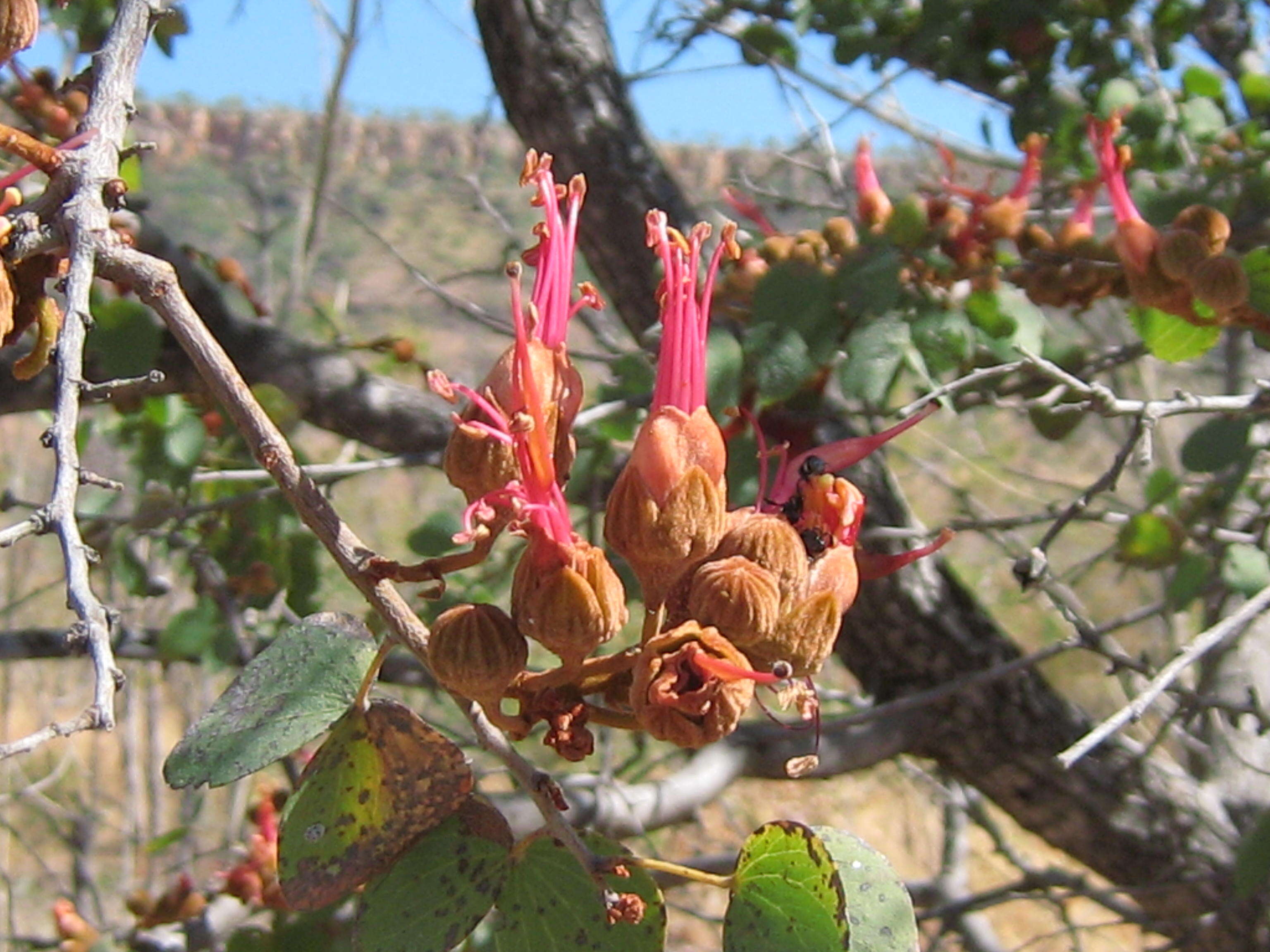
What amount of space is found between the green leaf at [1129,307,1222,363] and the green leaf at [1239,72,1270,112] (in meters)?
0.44

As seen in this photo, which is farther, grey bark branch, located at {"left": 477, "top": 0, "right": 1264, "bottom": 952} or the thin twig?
grey bark branch, located at {"left": 477, "top": 0, "right": 1264, "bottom": 952}

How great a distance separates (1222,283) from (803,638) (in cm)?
69

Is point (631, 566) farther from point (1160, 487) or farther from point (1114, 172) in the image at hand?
point (1160, 487)

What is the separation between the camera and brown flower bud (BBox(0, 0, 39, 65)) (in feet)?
2.21

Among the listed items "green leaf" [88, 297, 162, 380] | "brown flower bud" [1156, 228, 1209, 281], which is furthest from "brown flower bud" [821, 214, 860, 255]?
"green leaf" [88, 297, 162, 380]

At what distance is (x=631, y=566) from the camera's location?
70cm

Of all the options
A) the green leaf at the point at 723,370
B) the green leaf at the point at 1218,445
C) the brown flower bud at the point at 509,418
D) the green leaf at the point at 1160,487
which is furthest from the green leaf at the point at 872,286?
the brown flower bud at the point at 509,418

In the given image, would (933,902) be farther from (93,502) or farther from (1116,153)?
(93,502)

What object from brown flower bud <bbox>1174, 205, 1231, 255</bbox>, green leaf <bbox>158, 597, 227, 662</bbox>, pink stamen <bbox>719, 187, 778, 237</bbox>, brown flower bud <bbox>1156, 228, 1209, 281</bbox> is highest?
pink stamen <bbox>719, 187, 778, 237</bbox>

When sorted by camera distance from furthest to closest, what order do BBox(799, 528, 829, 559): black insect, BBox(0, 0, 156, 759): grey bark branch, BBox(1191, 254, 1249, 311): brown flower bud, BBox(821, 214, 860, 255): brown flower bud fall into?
BBox(821, 214, 860, 255): brown flower bud → BBox(1191, 254, 1249, 311): brown flower bud → BBox(799, 528, 829, 559): black insect → BBox(0, 0, 156, 759): grey bark branch

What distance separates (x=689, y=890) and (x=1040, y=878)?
3.19 meters

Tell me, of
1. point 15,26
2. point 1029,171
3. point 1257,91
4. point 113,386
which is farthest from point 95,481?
point 1257,91

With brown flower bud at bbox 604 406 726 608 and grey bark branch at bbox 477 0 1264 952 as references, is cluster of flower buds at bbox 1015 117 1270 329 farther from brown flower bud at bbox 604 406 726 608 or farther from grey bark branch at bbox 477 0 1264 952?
brown flower bud at bbox 604 406 726 608

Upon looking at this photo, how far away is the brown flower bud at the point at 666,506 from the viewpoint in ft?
2.23
